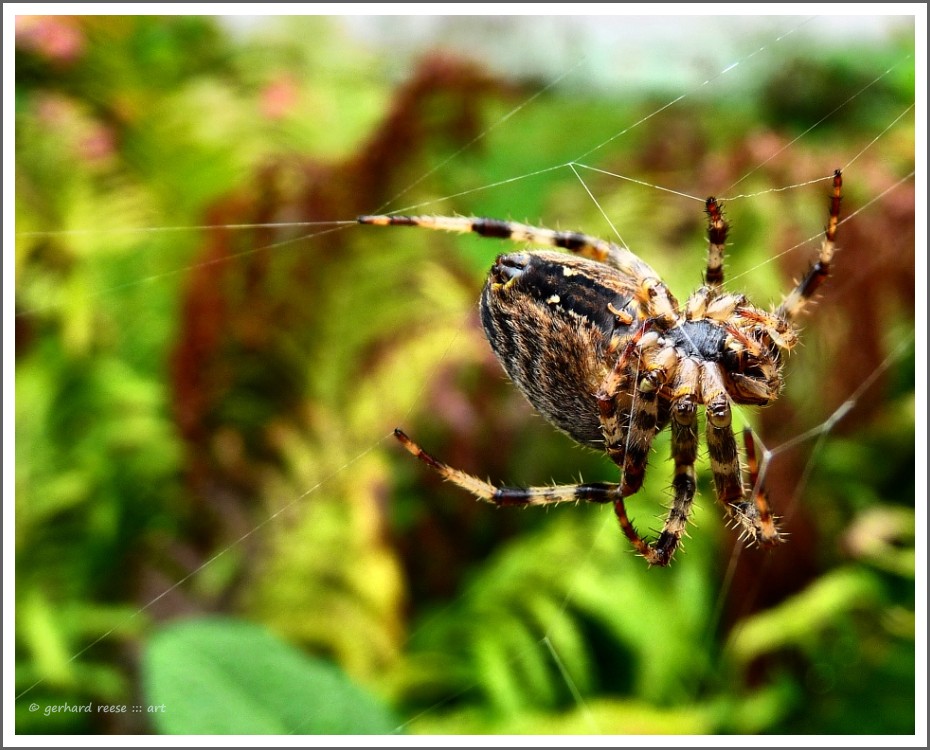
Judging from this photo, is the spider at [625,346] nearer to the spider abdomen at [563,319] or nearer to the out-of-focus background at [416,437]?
the spider abdomen at [563,319]

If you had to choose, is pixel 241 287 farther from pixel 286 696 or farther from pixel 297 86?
pixel 286 696

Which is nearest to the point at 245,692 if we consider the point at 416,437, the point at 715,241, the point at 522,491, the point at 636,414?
the point at 522,491

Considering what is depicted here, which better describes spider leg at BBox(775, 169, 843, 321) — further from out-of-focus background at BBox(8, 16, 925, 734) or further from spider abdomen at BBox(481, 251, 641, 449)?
out-of-focus background at BBox(8, 16, 925, 734)

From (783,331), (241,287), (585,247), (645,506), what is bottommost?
(645,506)

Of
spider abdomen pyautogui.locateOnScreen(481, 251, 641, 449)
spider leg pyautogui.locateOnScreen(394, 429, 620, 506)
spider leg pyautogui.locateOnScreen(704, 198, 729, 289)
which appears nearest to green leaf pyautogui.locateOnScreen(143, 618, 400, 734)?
spider leg pyautogui.locateOnScreen(394, 429, 620, 506)

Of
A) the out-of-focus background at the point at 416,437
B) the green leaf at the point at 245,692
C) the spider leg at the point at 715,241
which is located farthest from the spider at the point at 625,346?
the out-of-focus background at the point at 416,437

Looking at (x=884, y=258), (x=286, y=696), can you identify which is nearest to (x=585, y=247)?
(x=286, y=696)
